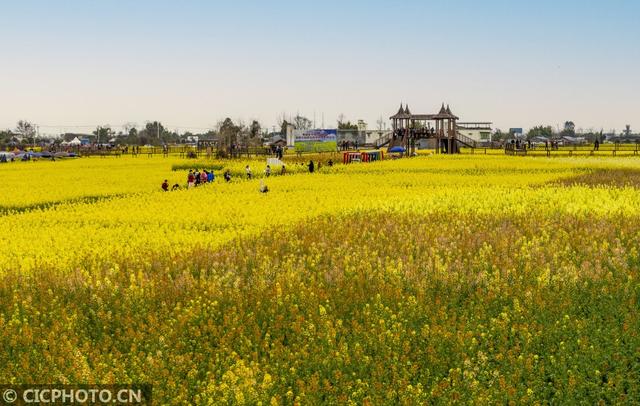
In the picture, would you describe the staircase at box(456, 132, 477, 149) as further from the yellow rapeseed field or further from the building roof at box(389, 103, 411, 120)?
the yellow rapeseed field

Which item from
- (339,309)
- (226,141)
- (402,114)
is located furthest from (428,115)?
Answer: (339,309)

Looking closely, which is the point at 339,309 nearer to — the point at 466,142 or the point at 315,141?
the point at 466,142

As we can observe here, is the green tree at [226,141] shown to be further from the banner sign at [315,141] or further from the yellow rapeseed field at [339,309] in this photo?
the yellow rapeseed field at [339,309]

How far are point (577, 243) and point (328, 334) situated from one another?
8100 millimetres

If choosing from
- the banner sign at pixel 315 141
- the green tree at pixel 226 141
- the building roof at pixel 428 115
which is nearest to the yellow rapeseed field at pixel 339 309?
the green tree at pixel 226 141

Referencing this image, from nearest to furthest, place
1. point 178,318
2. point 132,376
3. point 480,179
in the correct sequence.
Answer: point 132,376, point 178,318, point 480,179

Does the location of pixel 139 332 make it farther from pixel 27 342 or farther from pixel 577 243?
pixel 577 243

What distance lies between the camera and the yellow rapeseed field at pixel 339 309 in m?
8.45

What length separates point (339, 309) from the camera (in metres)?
10.9

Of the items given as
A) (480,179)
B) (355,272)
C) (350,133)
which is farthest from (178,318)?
(350,133)

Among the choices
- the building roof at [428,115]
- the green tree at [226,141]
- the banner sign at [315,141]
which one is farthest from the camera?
the banner sign at [315,141]

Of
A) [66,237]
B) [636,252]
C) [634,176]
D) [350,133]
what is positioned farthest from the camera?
[350,133]

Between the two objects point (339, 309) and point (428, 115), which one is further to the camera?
point (428, 115)

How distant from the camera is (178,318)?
10.4 m
